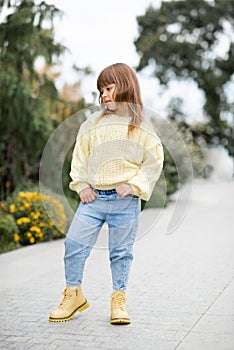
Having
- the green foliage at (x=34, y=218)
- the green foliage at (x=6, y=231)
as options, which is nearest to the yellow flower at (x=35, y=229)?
the green foliage at (x=34, y=218)

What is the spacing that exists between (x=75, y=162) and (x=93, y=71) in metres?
8.44

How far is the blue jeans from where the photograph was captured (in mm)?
3939

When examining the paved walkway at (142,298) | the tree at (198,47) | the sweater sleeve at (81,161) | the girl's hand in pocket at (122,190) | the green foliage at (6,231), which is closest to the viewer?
the paved walkway at (142,298)

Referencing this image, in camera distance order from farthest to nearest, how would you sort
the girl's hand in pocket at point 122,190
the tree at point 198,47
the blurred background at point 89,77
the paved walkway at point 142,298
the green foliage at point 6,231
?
the tree at point 198,47 → the blurred background at point 89,77 → the green foliage at point 6,231 → the girl's hand in pocket at point 122,190 → the paved walkway at point 142,298

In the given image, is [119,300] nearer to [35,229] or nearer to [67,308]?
[67,308]

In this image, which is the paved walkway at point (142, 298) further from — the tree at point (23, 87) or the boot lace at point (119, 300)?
the tree at point (23, 87)

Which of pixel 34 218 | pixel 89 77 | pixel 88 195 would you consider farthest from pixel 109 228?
pixel 89 77

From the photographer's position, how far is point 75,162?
3996mm

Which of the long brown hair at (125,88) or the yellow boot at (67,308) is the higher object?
the long brown hair at (125,88)

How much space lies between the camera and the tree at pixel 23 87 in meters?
8.95

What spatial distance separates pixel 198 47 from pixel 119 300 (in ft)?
84.2

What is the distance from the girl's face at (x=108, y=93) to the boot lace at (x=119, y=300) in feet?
3.85

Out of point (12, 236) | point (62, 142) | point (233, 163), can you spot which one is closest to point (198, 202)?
point (62, 142)

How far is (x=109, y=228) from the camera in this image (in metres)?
4.00
